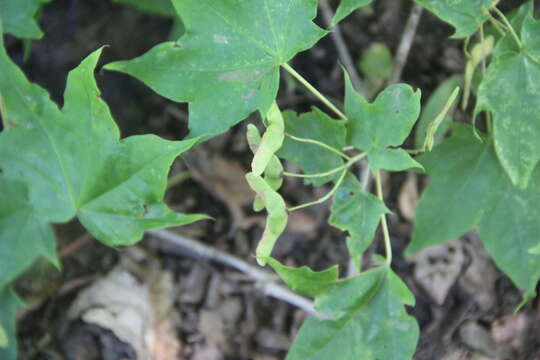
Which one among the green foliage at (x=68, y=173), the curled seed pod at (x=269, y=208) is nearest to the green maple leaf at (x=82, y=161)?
the green foliage at (x=68, y=173)

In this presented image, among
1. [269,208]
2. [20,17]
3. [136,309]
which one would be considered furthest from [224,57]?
[136,309]

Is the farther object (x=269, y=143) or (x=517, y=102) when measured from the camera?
(x=517, y=102)

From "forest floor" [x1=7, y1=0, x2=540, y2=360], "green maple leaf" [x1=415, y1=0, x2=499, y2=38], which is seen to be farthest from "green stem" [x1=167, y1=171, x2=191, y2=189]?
"green maple leaf" [x1=415, y1=0, x2=499, y2=38]

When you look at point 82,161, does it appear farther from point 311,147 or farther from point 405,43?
point 405,43

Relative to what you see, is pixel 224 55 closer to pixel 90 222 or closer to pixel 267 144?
pixel 267 144

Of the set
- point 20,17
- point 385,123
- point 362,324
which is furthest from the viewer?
point 20,17

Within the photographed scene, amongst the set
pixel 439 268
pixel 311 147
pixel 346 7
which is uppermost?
pixel 346 7

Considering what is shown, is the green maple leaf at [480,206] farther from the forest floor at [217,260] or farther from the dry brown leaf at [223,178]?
the dry brown leaf at [223,178]

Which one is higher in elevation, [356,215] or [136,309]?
[356,215]
